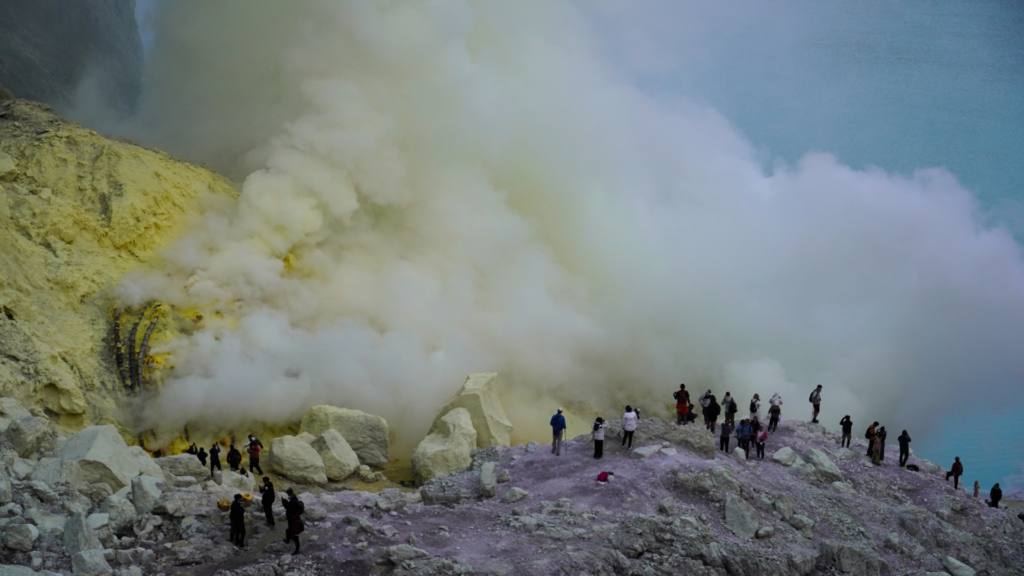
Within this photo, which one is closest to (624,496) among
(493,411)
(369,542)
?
(369,542)

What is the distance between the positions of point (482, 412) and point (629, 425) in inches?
234

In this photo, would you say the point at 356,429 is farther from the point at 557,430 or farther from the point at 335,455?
the point at 557,430

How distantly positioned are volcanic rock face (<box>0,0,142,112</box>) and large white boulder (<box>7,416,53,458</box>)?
825 inches

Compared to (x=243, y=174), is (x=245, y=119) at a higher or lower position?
higher

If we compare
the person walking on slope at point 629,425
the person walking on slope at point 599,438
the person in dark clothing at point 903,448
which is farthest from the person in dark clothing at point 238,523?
the person in dark clothing at point 903,448

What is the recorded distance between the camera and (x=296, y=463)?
55.2ft

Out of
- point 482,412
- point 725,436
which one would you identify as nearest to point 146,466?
point 482,412

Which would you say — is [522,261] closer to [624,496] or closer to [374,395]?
[374,395]

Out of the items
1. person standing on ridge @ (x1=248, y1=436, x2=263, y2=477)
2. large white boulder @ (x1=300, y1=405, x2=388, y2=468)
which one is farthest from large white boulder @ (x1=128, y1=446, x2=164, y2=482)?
large white boulder @ (x1=300, y1=405, x2=388, y2=468)

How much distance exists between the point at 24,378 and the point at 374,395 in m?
9.32

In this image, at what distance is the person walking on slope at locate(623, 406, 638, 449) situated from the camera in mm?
15055

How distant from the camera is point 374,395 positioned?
22.6m

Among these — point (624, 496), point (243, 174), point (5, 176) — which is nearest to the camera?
point (624, 496)

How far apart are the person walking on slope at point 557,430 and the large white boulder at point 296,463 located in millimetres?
5676
